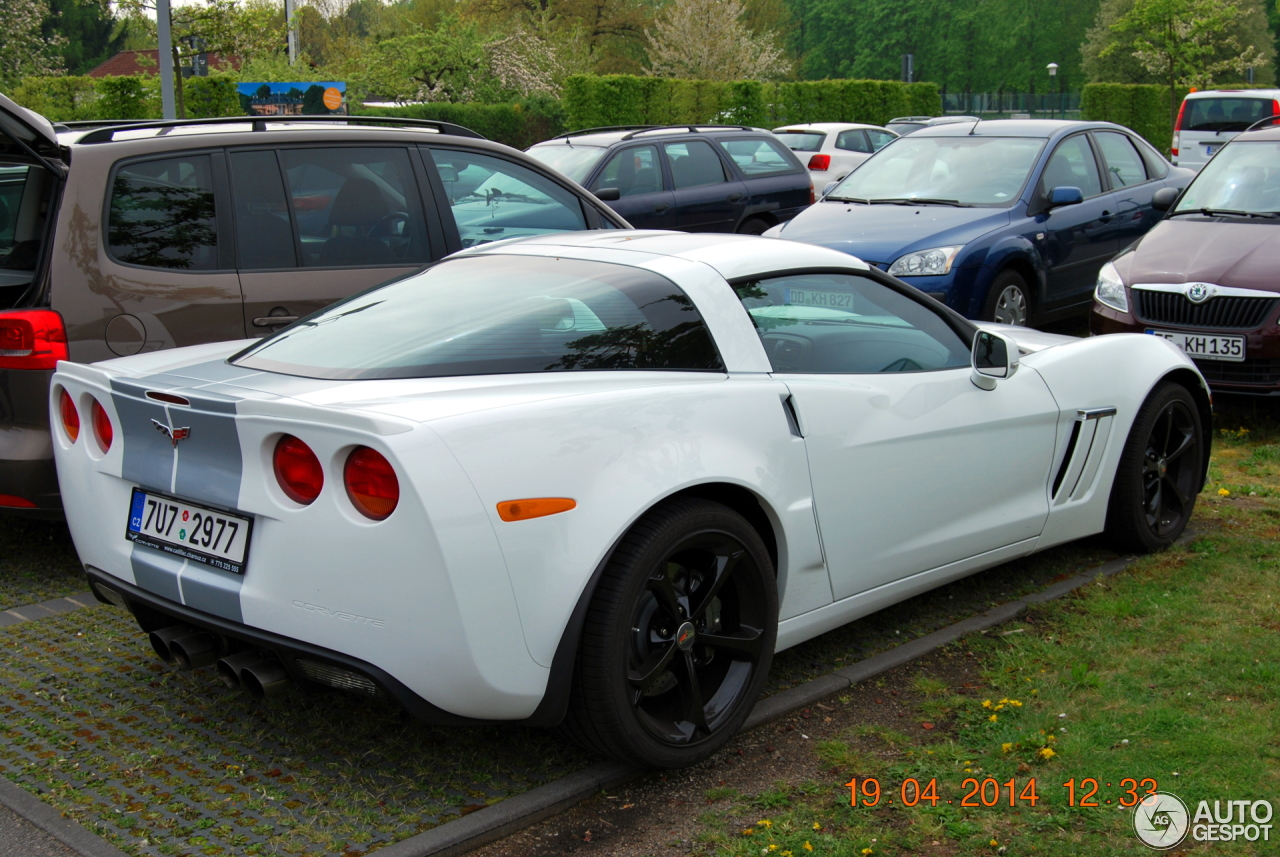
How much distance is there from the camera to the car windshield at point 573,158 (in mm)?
11688

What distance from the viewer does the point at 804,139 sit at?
69.8ft

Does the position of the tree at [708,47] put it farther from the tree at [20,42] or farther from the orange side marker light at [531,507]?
the orange side marker light at [531,507]

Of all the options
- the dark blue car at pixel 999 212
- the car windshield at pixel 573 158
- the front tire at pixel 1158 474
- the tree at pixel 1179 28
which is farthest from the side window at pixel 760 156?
the tree at pixel 1179 28

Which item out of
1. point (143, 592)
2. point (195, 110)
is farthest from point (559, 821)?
point (195, 110)

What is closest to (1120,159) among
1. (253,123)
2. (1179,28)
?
(253,123)

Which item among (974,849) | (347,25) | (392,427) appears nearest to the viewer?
(392,427)

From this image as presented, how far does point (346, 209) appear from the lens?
5559 mm

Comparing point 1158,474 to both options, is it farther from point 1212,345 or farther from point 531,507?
point 531,507

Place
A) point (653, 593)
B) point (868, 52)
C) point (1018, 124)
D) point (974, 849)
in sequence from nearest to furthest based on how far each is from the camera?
point (974, 849)
point (653, 593)
point (1018, 124)
point (868, 52)

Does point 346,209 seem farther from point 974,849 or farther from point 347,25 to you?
point 347,25

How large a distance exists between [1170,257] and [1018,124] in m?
2.74

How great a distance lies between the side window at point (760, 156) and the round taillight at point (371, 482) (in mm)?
10718

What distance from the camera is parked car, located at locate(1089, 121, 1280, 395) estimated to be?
7.13 metres

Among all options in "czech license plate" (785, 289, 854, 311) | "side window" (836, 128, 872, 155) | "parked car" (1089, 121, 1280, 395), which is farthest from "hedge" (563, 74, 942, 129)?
"czech license plate" (785, 289, 854, 311)
